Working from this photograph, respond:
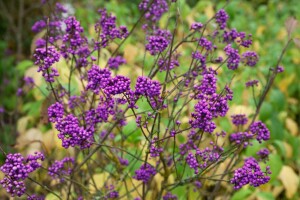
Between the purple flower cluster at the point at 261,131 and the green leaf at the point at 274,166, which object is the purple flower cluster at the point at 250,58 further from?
the green leaf at the point at 274,166

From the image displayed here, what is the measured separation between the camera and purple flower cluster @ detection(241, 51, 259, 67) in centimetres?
235

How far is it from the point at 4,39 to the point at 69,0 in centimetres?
123

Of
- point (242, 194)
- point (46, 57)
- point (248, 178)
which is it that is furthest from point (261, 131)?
point (242, 194)

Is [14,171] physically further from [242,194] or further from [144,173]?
[242,194]

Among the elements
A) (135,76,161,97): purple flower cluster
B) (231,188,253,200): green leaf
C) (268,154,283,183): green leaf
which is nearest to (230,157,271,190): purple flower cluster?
(135,76,161,97): purple flower cluster

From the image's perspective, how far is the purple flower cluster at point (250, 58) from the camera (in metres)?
2.35

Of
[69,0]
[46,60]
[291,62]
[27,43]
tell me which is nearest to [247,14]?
[291,62]

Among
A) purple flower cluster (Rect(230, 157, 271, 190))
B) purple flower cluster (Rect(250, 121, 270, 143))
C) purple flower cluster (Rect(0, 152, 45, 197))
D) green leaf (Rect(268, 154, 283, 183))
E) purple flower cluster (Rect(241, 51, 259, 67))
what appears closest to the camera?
purple flower cluster (Rect(0, 152, 45, 197))

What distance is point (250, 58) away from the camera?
7.89 feet

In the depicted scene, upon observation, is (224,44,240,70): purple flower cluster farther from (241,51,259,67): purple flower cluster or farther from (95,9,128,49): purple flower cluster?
(95,9,128,49): purple flower cluster

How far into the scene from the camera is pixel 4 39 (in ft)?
23.2

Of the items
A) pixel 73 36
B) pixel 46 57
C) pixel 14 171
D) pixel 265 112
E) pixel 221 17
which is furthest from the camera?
pixel 265 112

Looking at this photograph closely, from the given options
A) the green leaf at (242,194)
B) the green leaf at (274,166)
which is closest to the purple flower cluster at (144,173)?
the green leaf at (242,194)

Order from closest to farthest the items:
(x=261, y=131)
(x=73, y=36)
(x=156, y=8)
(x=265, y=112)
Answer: (x=261, y=131)
(x=73, y=36)
(x=156, y=8)
(x=265, y=112)
